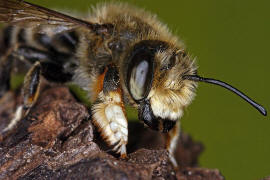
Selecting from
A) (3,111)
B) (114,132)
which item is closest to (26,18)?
(3,111)

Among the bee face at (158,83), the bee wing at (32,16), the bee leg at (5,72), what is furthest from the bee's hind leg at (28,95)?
the bee face at (158,83)

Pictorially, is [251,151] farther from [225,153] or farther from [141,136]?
[141,136]

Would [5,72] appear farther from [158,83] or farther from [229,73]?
[229,73]

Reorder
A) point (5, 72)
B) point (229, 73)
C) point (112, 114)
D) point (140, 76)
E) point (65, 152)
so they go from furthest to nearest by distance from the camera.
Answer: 1. point (229, 73)
2. point (5, 72)
3. point (112, 114)
4. point (140, 76)
5. point (65, 152)

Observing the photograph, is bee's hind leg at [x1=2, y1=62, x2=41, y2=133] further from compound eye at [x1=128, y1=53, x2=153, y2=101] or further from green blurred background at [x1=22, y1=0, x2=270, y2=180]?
Answer: green blurred background at [x1=22, y1=0, x2=270, y2=180]

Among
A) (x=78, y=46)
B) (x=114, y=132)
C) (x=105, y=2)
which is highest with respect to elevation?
(x=105, y=2)

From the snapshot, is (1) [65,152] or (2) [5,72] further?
(2) [5,72]

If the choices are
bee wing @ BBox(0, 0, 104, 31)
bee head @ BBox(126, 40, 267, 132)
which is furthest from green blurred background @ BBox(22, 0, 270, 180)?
bee head @ BBox(126, 40, 267, 132)

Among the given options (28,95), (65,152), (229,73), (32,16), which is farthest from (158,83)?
(229,73)
